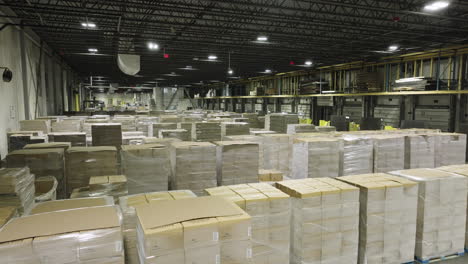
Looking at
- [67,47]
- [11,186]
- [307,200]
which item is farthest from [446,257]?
[67,47]

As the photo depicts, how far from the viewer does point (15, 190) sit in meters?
3.78

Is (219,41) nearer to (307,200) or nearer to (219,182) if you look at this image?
(219,182)

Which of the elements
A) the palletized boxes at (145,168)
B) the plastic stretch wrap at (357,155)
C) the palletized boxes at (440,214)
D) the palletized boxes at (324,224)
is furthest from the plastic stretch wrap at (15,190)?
the plastic stretch wrap at (357,155)

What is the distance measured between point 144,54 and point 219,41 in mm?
5394

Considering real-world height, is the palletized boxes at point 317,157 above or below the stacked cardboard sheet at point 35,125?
below

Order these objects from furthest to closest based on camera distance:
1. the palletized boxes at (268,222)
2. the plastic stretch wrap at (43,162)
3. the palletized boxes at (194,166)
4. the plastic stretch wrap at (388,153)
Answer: the plastic stretch wrap at (388,153), the palletized boxes at (194,166), the plastic stretch wrap at (43,162), the palletized boxes at (268,222)

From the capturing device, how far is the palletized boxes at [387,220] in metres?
4.52

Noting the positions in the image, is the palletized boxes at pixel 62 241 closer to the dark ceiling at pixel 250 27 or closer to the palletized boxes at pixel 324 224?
the palletized boxes at pixel 324 224

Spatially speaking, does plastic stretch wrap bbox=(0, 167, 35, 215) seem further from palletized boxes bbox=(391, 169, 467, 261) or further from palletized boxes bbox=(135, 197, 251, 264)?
palletized boxes bbox=(391, 169, 467, 261)

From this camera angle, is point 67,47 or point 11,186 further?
point 67,47

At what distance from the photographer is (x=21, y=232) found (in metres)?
2.54

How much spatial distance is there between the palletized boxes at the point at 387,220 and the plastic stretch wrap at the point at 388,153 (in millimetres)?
2816

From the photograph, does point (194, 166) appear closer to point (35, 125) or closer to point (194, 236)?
point (194, 236)

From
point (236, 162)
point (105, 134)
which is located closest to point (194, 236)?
point (236, 162)
